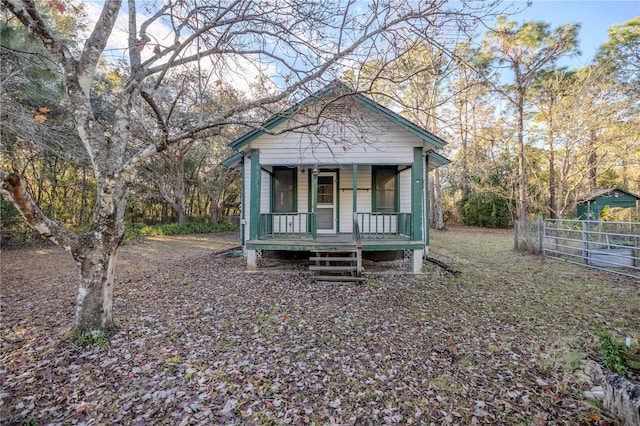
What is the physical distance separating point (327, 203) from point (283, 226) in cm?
172

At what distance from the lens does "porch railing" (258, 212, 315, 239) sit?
342 inches

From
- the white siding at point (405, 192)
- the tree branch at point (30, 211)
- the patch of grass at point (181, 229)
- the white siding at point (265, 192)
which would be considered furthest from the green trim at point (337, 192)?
the patch of grass at point (181, 229)

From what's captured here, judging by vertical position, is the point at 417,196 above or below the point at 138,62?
below

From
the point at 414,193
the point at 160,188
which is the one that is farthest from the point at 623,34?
the point at 160,188

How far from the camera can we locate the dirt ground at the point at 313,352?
2.80 m

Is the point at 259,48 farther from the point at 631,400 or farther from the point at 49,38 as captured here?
the point at 631,400

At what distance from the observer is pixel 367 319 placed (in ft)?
16.2

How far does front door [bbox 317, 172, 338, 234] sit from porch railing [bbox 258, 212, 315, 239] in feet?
1.71

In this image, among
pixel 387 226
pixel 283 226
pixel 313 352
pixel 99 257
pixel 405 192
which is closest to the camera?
pixel 313 352

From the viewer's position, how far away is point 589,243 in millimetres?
8930

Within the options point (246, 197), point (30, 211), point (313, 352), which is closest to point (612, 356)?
point (313, 352)

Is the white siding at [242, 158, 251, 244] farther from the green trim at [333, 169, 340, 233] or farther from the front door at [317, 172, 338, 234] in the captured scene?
the green trim at [333, 169, 340, 233]

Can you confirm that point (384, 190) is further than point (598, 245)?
Yes

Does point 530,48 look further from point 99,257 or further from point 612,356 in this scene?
point 99,257
